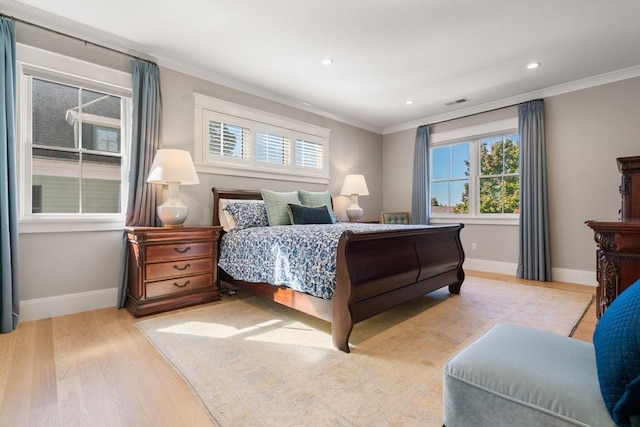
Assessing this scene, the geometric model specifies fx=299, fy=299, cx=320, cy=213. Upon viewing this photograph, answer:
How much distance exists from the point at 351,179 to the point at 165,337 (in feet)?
11.7

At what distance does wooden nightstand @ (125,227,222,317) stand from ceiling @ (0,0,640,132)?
6.09 feet

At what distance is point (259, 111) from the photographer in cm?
406

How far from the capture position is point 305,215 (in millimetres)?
3414

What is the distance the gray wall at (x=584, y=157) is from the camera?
3.57 meters

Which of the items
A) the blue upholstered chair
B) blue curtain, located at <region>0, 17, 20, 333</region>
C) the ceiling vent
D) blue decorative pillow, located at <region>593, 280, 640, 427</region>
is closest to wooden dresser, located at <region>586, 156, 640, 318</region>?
the blue upholstered chair

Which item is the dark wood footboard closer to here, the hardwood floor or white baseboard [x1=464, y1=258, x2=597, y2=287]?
the hardwood floor

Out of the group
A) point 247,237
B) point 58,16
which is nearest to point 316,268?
point 247,237

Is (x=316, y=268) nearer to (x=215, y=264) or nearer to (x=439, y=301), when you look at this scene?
(x=215, y=264)

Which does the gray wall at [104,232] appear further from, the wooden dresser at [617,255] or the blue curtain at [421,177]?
the wooden dresser at [617,255]

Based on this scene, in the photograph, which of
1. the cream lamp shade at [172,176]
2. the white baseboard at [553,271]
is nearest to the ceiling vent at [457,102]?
the white baseboard at [553,271]

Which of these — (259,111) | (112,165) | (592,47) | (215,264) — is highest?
(592,47)

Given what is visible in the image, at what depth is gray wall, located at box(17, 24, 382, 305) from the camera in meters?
2.56

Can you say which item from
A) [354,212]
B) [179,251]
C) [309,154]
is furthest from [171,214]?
[354,212]

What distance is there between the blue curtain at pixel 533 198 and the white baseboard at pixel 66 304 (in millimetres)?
5030
